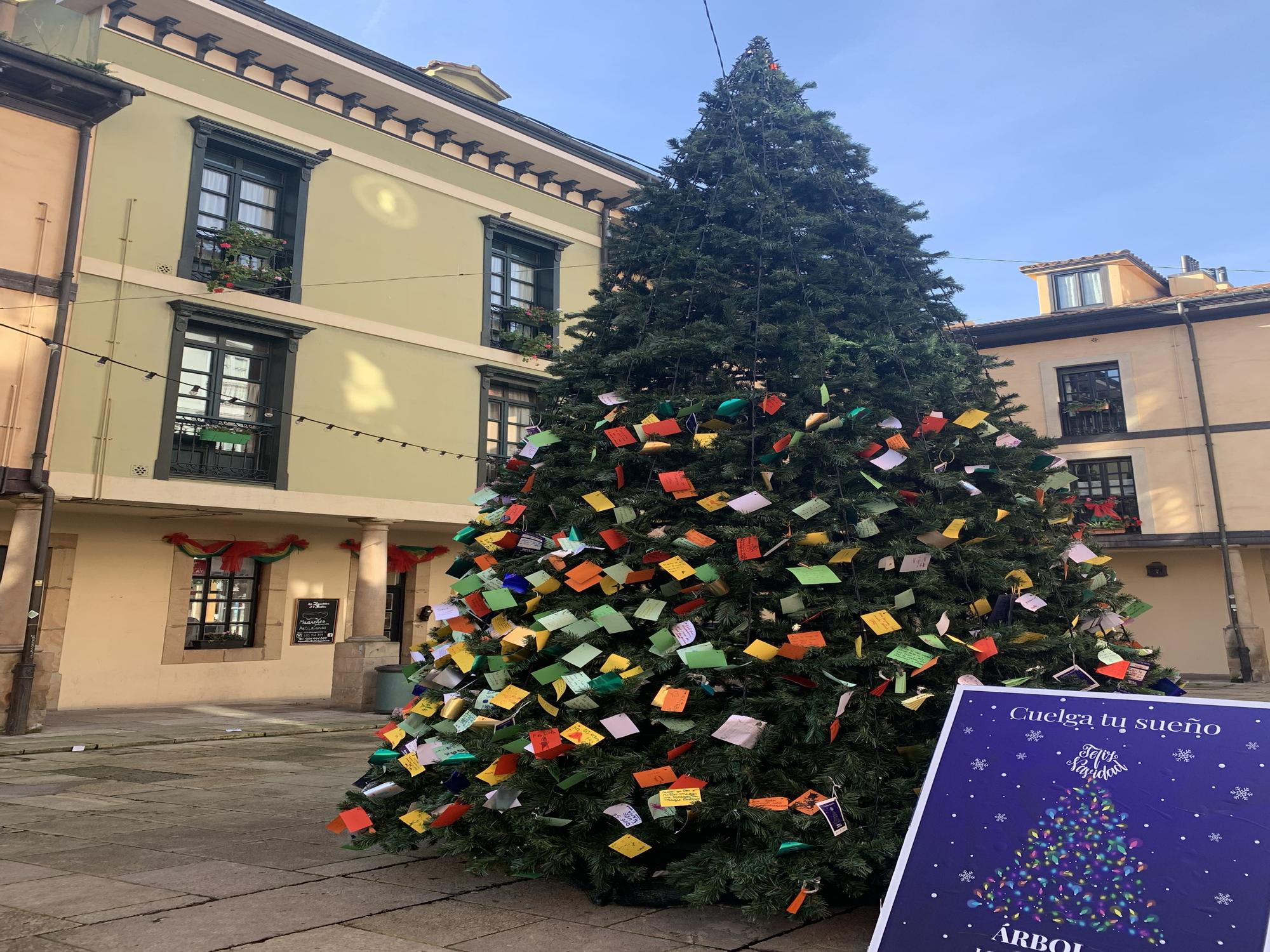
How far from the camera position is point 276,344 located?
584 inches

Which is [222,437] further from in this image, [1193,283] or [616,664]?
[1193,283]

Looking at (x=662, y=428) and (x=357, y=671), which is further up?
(x=662, y=428)

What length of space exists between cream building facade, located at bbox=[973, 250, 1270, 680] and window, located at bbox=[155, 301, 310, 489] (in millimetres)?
16671

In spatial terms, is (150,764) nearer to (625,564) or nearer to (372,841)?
(372,841)

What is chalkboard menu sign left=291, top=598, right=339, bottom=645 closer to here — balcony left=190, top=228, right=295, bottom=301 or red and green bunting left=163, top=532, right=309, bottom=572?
red and green bunting left=163, top=532, right=309, bottom=572

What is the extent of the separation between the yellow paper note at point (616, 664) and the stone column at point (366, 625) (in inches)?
495

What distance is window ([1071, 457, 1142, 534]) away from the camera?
2247 cm

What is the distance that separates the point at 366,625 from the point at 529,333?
6267 millimetres

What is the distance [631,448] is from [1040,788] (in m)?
2.33

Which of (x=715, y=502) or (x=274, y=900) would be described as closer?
(x=274, y=900)

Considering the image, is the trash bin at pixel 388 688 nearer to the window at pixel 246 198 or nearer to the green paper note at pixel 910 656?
the window at pixel 246 198

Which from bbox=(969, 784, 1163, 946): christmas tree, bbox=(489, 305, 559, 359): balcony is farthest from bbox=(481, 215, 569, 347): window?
bbox=(969, 784, 1163, 946): christmas tree

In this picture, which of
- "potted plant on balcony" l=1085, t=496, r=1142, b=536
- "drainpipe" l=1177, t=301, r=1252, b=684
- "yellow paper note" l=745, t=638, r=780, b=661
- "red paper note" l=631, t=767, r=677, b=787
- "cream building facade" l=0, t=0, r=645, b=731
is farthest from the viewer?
"potted plant on balcony" l=1085, t=496, r=1142, b=536

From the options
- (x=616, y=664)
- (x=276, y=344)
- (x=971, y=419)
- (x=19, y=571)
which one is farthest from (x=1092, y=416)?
(x=616, y=664)
